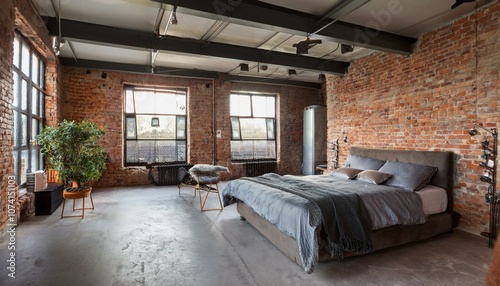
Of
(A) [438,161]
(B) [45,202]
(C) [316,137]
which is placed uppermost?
(C) [316,137]

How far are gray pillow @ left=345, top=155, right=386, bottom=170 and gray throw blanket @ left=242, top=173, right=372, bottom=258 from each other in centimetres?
190

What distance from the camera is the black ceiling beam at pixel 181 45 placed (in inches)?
175

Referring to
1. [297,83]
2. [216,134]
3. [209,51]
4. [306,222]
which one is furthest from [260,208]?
[297,83]

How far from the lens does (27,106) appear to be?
4.79 metres

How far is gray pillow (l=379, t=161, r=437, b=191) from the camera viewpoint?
12.6ft

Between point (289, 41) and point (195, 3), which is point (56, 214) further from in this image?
point (289, 41)

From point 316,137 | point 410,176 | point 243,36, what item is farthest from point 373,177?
point 316,137

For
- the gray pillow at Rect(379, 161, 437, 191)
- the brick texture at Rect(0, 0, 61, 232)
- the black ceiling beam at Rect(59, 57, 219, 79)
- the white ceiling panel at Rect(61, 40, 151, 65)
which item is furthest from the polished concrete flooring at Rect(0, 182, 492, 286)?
the black ceiling beam at Rect(59, 57, 219, 79)

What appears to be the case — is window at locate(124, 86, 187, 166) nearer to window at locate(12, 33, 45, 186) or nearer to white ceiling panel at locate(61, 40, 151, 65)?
white ceiling panel at locate(61, 40, 151, 65)

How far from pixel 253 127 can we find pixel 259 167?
1.33 metres

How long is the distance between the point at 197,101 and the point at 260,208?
5228 mm

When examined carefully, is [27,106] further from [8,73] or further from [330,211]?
[330,211]

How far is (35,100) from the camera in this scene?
5293 mm

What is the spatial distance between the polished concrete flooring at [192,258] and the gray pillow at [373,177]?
1.00 meters
